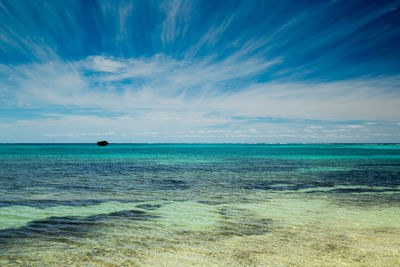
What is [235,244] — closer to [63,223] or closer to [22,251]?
[22,251]

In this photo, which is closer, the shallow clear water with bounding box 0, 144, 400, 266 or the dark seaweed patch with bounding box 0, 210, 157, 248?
the shallow clear water with bounding box 0, 144, 400, 266

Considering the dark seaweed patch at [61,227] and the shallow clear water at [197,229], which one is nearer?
the shallow clear water at [197,229]

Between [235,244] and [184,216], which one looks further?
[184,216]

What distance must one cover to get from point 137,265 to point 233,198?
1122 centimetres

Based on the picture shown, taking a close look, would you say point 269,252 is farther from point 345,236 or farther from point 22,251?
point 22,251

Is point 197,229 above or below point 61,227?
below

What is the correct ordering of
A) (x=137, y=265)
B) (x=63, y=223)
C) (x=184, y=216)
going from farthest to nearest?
(x=184, y=216)
(x=63, y=223)
(x=137, y=265)

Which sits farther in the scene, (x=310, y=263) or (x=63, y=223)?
(x=63, y=223)

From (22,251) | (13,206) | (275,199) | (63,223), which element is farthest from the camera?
(275,199)

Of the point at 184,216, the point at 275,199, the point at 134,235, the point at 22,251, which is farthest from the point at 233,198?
the point at 22,251

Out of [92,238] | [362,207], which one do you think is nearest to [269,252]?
[92,238]

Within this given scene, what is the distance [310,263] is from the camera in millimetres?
7262

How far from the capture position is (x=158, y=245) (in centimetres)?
862

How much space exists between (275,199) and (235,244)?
937 cm
